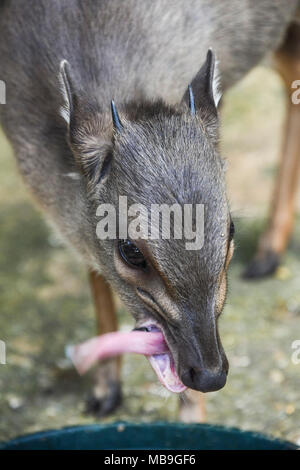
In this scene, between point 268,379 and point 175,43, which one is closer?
point 175,43

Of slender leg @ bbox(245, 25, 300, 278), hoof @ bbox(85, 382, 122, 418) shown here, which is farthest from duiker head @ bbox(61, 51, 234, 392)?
slender leg @ bbox(245, 25, 300, 278)

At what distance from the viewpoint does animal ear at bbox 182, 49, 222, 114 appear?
3574 millimetres

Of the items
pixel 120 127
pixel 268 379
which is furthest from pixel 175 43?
pixel 268 379

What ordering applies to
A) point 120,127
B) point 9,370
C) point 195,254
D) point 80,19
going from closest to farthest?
A: point 195,254
point 120,127
point 80,19
point 9,370

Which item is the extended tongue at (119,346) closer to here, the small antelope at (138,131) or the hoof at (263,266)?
the small antelope at (138,131)

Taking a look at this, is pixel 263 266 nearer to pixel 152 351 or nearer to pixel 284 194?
→ pixel 284 194

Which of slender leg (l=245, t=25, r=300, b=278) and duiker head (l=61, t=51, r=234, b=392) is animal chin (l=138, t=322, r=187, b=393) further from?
slender leg (l=245, t=25, r=300, b=278)

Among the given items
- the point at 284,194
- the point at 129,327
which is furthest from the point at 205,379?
the point at 284,194

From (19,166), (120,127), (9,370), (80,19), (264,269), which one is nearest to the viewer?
(120,127)

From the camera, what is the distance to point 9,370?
5.16 metres

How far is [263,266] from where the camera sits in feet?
19.6

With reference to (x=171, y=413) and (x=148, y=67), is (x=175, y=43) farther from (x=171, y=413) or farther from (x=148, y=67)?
(x=171, y=413)
